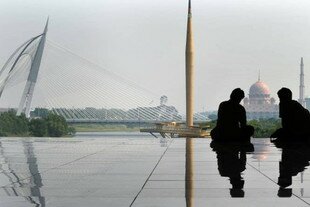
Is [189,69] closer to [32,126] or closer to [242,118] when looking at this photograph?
[32,126]

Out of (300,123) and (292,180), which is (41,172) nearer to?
(292,180)

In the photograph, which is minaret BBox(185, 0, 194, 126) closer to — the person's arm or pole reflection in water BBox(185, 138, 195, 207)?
the person's arm

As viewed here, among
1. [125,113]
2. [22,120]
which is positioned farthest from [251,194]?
[125,113]

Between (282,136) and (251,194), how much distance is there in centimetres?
646

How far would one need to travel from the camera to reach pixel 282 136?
34.9ft

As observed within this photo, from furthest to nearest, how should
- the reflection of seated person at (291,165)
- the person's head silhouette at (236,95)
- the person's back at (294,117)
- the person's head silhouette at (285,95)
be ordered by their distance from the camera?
the person's head silhouette at (236,95)
the person's head silhouette at (285,95)
the person's back at (294,117)
the reflection of seated person at (291,165)

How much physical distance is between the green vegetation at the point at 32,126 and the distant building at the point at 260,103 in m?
63.0

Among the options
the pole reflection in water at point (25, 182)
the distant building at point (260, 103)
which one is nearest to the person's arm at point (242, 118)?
the pole reflection in water at point (25, 182)

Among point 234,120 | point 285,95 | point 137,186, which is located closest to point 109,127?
point 234,120

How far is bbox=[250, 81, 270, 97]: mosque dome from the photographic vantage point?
12950 centimetres

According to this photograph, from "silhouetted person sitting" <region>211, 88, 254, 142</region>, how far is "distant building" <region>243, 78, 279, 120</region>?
118832 millimetres

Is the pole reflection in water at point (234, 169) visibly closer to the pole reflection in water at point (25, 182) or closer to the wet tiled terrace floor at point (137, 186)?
the wet tiled terrace floor at point (137, 186)

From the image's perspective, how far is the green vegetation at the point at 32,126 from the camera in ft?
212

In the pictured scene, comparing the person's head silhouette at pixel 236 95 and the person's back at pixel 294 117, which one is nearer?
the person's back at pixel 294 117
